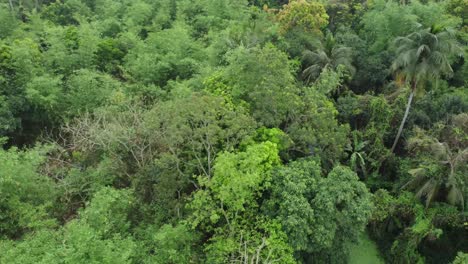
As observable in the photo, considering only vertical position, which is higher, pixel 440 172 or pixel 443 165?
pixel 443 165

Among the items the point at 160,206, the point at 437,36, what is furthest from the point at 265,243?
the point at 437,36

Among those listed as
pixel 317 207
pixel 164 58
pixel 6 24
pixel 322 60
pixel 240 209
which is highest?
pixel 322 60

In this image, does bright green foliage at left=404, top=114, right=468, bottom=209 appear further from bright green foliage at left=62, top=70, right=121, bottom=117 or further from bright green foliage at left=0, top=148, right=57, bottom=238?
bright green foliage at left=62, top=70, right=121, bottom=117

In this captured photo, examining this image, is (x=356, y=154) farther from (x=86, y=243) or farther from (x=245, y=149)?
(x=86, y=243)

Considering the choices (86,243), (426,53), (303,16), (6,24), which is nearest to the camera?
(86,243)

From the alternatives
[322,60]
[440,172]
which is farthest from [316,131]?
[322,60]

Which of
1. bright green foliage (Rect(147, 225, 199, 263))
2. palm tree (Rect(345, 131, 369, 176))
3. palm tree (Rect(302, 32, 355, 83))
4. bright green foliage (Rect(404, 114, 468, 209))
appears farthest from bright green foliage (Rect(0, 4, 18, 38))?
bright green foliage (Rect(404, 114, 468, 209))

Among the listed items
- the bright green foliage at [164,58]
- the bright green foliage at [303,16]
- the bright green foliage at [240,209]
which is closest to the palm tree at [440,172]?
the bright green foliage at [240,209]
